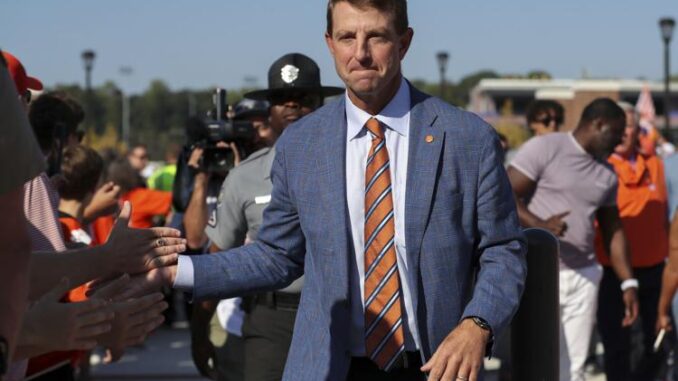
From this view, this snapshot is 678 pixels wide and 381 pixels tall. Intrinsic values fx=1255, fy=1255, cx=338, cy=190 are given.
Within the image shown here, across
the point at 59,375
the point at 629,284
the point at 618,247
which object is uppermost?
the point at 59,375

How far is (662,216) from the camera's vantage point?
356 inches

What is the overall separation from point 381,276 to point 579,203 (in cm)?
437

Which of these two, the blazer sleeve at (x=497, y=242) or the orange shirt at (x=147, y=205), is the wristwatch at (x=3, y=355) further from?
the orange shirt at (x=147, y=205)

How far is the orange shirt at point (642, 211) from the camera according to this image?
8.75 meters

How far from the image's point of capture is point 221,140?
21.7 ft

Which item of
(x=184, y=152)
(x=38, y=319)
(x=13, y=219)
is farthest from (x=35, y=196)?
(x=184, y=152)

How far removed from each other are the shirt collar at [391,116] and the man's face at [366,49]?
0.07 meters

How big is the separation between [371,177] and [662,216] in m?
5.75

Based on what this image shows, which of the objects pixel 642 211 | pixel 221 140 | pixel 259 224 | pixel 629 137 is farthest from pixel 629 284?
pixel 259 224

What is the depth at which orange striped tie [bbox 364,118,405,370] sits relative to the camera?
370 centimetres

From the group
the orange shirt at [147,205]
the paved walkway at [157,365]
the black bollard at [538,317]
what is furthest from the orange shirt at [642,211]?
the black bollard at [538,317]

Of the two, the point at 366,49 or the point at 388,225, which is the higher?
the point at 366,49

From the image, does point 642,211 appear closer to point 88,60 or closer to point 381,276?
point 381,276

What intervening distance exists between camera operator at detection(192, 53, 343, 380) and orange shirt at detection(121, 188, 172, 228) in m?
4.87
